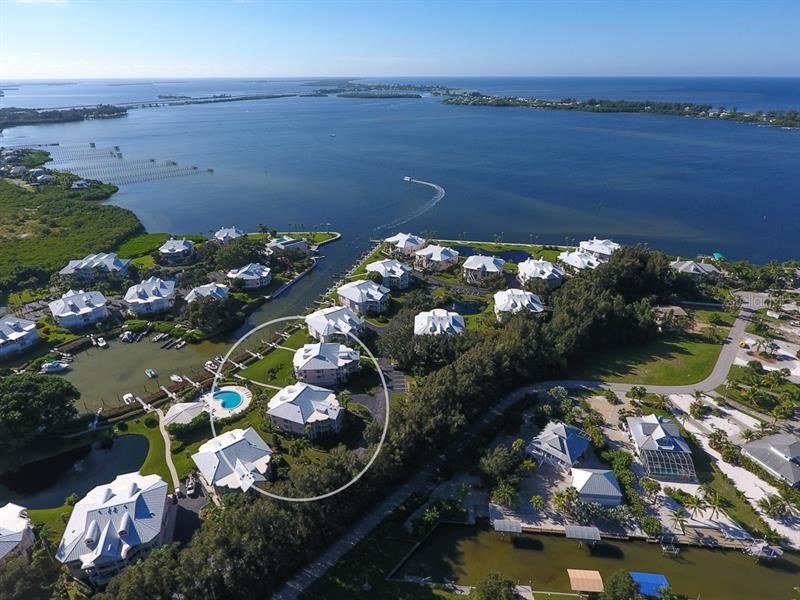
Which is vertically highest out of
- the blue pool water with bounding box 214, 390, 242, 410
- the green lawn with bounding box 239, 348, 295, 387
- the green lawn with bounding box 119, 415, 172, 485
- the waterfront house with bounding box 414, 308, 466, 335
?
the waterfront house with bounding box 414, 308, 466, 335

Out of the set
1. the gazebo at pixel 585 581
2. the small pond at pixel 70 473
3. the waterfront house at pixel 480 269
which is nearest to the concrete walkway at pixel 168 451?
the small pond at pixel 70 473

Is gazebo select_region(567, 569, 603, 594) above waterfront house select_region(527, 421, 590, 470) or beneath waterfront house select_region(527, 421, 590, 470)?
beneath

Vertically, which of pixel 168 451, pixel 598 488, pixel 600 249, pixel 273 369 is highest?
pixel 600 249

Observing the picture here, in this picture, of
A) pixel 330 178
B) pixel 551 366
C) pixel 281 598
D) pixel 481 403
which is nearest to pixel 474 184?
pixel 330 178

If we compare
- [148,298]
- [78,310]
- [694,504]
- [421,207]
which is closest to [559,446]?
[694,504]

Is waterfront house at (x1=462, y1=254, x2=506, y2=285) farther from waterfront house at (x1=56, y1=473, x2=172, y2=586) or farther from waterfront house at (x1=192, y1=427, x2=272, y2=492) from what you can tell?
waterfront house at (x1=56, y1=473, x2=172, y2=586)

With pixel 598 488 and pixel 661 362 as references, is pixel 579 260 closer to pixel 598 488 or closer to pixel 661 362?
pixel 661 362

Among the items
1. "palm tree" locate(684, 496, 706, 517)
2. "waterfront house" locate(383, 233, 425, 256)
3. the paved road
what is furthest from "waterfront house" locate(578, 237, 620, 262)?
"palm tree" locate(684, 496, 706, 517)
